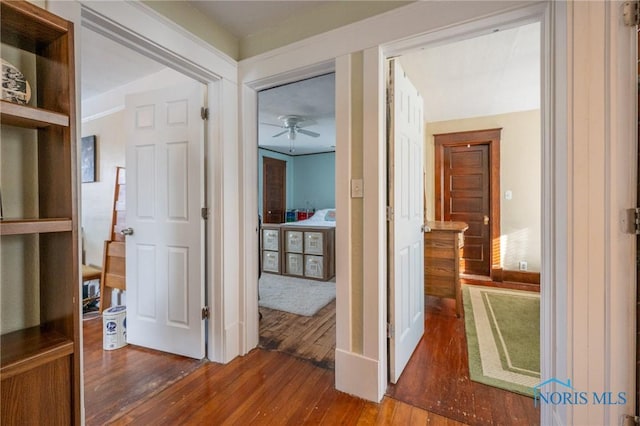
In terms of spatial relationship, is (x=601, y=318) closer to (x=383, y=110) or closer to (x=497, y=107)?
(x=383, y=110)

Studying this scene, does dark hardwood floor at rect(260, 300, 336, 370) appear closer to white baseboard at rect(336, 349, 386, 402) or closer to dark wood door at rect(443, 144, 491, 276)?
white baseboard at rect(336, 349, 386, 402)

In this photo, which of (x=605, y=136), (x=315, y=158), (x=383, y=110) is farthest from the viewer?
(x=315, y=158)

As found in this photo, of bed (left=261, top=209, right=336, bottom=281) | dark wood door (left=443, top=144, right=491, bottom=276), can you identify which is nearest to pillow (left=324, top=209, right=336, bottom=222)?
bed (left=261, top=209, right=336, bottom=281)

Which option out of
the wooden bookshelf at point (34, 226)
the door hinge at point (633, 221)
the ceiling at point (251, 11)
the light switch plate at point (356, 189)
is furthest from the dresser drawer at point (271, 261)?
the door hinge at point (633, 221)

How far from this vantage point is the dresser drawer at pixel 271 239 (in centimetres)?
431

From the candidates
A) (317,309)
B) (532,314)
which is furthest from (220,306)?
(532,314)

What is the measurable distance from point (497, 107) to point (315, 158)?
4.04 metres

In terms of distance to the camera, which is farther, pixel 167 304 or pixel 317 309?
pixel 317 309

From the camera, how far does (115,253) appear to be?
2660 millimetres

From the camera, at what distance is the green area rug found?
174 cm

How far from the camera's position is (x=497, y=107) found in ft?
11.7

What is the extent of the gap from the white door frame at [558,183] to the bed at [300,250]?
7.58ft

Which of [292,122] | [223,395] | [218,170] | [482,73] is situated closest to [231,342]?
[223,395]

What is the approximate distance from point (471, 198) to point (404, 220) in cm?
290
